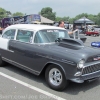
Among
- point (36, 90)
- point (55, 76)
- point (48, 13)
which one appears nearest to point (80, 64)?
point (55, 76)

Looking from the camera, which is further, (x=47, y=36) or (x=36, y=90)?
(x=47, y=36)

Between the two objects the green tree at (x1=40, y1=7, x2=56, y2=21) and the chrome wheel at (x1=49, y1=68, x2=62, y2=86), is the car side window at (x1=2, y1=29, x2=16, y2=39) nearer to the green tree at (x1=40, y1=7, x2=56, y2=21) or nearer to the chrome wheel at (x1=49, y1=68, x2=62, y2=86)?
the chrome wheel at (x1=49, y1=68, x2=62, y2=86)

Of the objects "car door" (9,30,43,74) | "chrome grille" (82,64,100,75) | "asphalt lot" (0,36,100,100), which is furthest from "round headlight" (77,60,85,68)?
"car door" (9,30,43,74)

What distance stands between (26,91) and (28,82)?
620 mm

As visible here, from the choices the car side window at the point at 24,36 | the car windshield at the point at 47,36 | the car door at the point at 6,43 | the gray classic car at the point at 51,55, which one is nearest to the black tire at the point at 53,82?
the gray classic car at the point at 51,55

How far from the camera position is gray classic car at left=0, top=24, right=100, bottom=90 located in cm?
430

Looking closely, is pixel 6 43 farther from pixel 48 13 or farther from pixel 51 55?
pixel 48 13

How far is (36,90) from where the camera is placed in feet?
15.1

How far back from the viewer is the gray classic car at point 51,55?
14.1 ft

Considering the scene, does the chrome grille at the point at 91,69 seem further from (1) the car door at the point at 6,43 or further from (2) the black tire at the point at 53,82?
(1) the car door at the point at 6,43

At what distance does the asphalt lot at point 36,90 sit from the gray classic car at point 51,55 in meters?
0.27

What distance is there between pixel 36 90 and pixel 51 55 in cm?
95

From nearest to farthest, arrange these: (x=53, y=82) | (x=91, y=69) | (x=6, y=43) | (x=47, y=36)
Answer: (x=91, y=69) < (x=53, y=82) < (x=47, y=36) < (x=6, y=43)

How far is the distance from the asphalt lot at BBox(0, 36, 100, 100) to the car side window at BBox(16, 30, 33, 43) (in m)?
1.11
